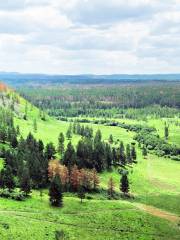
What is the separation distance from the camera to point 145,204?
152375mm

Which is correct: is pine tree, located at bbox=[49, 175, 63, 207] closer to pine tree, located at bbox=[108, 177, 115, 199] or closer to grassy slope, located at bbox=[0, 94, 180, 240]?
grassy slope, located at bbox=[0, 94, 180, 240]

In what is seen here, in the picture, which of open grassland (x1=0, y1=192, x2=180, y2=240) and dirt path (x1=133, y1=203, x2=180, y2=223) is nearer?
open grassland (x1=0, y1=192, x2=180, y2=240)

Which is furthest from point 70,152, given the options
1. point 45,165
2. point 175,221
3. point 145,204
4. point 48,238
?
point 48,238

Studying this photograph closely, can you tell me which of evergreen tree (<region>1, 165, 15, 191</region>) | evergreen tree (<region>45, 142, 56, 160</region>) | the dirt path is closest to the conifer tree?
evergreen tree (<region>1, 165, 15, 191</region>)

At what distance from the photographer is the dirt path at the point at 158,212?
139m

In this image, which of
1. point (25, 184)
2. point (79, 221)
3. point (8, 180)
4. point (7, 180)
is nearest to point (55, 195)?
point (25, 184)

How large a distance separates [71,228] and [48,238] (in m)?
10.7

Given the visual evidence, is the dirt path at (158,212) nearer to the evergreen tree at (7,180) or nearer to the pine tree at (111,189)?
the pine tree at (111,189)

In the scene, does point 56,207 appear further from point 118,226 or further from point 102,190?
point 102,190

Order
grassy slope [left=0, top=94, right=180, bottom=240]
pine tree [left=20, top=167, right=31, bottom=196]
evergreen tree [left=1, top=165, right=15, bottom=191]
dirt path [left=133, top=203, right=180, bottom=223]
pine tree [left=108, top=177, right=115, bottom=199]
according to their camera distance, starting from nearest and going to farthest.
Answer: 1. grassy slope [left=0, top=94, right=180, bottom=240]
2. pine tree [left=20, top=167, right=31, bottom=196]
3. evergreen tree [left=1, top=165, right=15, bottom=191]
4. dirt path [left=133, top=203, right=180, bottom=223]
5. pine tree [left=108, top=177, right=115, bottom=199]

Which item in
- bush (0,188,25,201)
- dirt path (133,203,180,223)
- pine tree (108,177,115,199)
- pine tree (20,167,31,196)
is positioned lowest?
dirt path (133,203,180,223)

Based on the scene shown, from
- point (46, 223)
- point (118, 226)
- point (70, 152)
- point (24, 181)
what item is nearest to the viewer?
point (46, 223)

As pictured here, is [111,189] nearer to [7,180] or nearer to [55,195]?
[55,195]

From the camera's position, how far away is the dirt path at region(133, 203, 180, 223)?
458 feet
